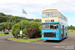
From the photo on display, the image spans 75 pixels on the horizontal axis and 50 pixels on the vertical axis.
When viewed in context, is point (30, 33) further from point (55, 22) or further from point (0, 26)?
point (0, 26)

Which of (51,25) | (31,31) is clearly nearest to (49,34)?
(51,25)

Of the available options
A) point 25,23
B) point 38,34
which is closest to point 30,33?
point 38,34

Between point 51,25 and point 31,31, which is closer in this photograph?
point 51,25

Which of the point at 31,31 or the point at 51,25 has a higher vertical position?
the point at 51,25

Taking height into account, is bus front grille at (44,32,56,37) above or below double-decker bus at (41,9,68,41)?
below

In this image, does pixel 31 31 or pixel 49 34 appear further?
pixel 31 31

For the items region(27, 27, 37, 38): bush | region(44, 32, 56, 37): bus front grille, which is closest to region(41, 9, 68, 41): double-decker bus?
region(44, 32, 56, 37): bus front grille

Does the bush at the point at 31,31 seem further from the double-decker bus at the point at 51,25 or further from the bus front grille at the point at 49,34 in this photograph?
the bus front grille at the point at 49,34

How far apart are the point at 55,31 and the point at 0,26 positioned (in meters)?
74.2

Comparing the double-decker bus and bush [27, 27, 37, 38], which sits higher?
the double-decker bus

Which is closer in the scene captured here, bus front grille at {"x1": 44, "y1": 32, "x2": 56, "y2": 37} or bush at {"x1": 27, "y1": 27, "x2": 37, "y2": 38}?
bus front grille at {"x1": 44, "y1": 32, "x2": 56, "y2": 37}

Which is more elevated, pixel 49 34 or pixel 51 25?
pixel 51 25

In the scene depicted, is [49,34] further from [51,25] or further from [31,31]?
[31,31]

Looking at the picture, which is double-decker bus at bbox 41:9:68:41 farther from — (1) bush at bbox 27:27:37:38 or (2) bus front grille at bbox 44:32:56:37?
(1) bush at bbox 27:27:37:38
